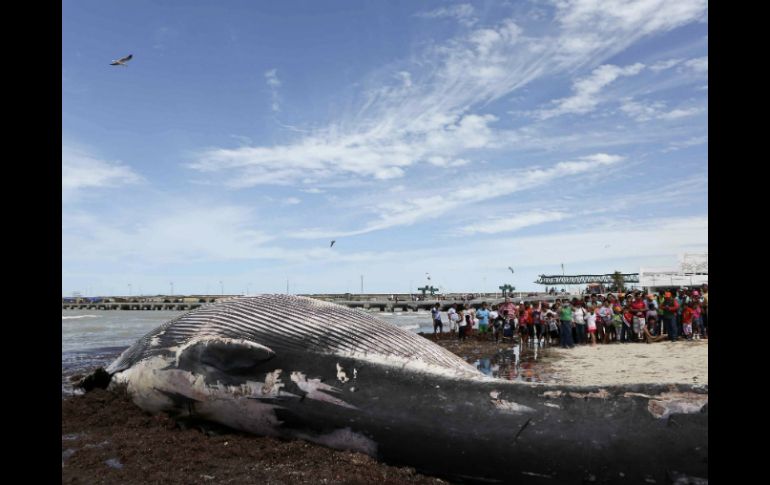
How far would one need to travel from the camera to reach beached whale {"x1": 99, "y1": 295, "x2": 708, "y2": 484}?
11.8ft

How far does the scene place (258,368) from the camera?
5730 millimetres

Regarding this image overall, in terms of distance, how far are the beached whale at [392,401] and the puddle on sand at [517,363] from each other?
5.82 metres

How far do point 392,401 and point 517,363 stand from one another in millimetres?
10711

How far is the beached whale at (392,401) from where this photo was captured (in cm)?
358

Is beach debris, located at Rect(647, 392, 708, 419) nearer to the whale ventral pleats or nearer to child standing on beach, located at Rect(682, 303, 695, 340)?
the whale ventral pleats

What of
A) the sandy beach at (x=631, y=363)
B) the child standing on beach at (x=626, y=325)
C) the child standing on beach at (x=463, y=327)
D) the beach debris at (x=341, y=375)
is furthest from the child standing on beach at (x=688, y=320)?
the beach debris at (x=341, y=375)

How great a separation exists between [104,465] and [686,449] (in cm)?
514

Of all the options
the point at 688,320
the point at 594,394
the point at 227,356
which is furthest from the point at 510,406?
the point at 688,320

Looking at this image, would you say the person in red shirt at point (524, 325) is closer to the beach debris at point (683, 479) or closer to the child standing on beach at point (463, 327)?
the child standing on beach at point (463, 327)

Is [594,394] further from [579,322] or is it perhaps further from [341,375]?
[579,322]

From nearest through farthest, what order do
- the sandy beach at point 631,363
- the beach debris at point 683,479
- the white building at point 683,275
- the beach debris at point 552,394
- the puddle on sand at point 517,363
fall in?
the beach debris at point 683,479
the beach debris at point 552,394
the sandy beach at point 631,363
the puddle on sand at point 517,363
the white building at point 683,275
